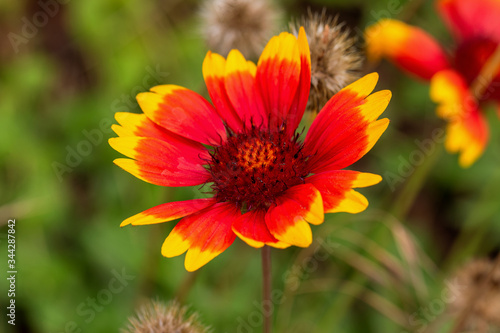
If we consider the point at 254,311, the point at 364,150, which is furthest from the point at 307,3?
the point at 364,150

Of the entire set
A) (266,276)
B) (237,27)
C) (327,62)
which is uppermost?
(237,27)

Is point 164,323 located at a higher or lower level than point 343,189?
lower

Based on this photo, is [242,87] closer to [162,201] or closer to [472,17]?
[162,201]

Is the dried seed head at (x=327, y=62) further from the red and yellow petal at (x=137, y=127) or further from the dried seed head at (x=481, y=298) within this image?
the dried seed head at (x=481, y=298)

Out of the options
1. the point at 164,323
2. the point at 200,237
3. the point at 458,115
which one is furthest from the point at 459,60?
the point at 164,323

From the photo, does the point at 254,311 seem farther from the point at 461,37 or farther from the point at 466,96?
the point at 461,37

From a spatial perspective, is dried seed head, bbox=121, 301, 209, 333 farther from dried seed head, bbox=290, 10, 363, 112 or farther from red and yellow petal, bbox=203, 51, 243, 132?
dried seed head, bbox=290, 10, 363, 112

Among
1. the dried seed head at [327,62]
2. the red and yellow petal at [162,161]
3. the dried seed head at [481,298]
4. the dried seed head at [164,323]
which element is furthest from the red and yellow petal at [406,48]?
the dried seed head at [164,323]
